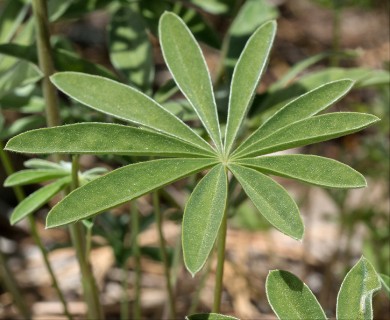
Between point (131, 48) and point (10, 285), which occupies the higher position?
point (131, 48)

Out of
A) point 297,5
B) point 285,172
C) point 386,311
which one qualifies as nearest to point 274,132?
point 285,172

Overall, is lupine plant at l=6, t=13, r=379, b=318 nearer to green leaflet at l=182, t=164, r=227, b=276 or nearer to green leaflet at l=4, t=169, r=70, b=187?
green leaflet at l=182, t=164, r=227, b=276

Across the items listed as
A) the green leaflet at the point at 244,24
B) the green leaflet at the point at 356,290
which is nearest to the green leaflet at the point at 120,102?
the green leaflet at the point at 356,290

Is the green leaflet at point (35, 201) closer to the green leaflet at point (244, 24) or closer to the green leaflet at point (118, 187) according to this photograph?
the green leaflet at point (118, 187)

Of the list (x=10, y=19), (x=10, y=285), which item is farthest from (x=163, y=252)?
(x=10, y=19)

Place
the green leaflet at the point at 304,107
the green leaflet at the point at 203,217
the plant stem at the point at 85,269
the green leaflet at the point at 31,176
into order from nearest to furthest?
the green leaflet at the point at 203,217 < the green leaflet at the point at 304,107 < the green leaflet at the point at 31,176 < the plant stem at the point at 85,269

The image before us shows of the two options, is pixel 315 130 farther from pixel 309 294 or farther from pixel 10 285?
pixel 10 285

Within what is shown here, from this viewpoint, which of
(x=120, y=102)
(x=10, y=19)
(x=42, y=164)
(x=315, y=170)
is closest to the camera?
(x=315, y=170)
